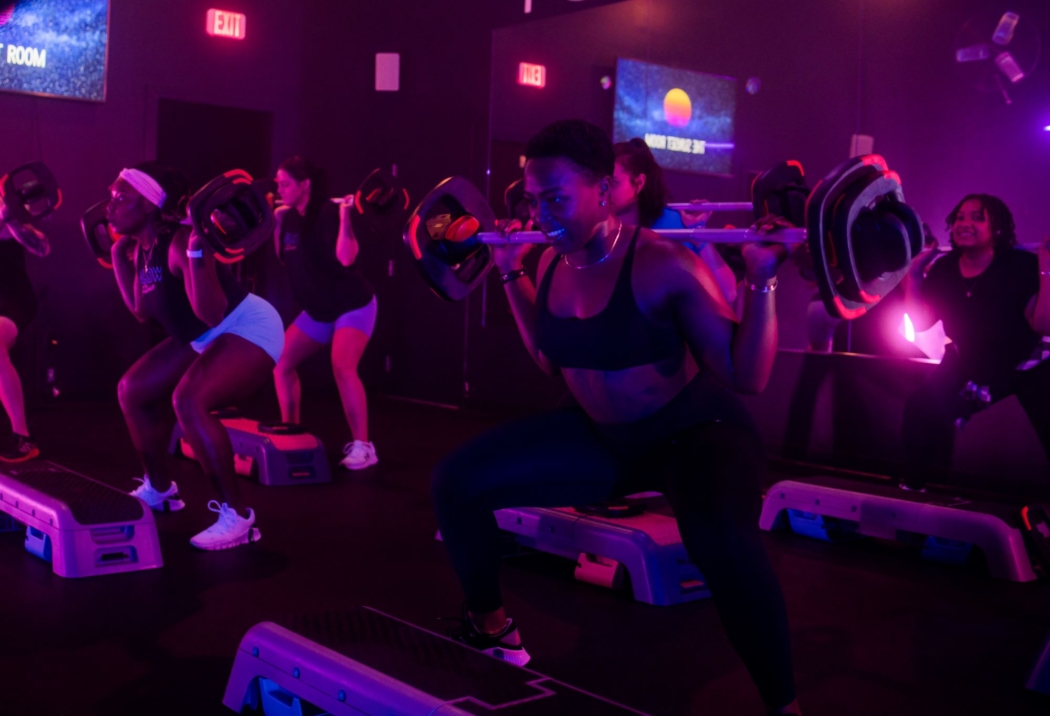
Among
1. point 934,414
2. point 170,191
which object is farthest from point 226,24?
point 934,414

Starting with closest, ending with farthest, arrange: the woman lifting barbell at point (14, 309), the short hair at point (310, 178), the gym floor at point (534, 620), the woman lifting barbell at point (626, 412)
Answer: the woman lifting barbell at point (626, 412) < the gym floor at point (534, 620) < the woman lifting barbell at point (14, 309) < the short hair at point (310, 178)

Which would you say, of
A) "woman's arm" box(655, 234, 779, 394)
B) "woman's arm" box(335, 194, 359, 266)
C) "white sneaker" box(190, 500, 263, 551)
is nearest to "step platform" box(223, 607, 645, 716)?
"woman's arm" box(655, 234, 779, 394)

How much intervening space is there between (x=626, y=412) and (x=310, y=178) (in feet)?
12.2

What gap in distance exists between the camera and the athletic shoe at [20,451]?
5.58m

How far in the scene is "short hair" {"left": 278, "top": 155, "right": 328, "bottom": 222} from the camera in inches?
224

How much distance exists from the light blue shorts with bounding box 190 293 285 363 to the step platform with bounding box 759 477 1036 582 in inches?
88.7

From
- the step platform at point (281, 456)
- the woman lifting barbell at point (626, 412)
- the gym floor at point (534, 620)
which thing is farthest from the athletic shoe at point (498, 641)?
the step platform at point (281, 456)

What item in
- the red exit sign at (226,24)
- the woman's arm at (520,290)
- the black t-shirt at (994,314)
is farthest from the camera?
the red exit sign at (226,24)

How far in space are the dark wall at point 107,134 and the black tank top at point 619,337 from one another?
605 centimetres

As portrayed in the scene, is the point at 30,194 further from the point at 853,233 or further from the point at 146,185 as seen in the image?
the point at 853,233

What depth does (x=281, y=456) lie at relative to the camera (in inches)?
210

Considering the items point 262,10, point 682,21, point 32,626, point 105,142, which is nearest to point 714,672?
point 32,626

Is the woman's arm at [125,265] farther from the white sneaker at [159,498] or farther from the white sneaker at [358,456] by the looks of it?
the white sneaker at [358,456]

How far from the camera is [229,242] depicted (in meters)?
3.60
